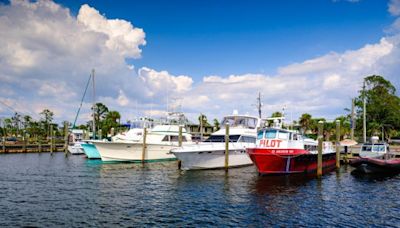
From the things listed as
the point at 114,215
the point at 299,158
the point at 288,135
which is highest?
the point at 288,135

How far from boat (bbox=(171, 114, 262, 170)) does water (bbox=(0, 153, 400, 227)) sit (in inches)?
92.9

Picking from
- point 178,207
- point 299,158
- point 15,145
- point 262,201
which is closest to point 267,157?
point 299,158

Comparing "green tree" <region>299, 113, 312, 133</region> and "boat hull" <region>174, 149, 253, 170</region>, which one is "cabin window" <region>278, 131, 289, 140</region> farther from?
"green tree" <region>299, 113, 312, 133</region>

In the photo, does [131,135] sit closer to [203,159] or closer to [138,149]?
[138,149]

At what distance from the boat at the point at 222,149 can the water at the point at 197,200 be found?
2361 millimetres

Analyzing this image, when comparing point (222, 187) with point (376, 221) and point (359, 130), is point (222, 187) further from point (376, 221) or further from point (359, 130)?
point (359, 130)

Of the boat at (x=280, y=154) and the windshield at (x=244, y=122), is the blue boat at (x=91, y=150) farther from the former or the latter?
the boat at (x=280, y=154)

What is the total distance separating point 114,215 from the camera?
47.0ft

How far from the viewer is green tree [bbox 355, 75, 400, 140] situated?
55653 mm

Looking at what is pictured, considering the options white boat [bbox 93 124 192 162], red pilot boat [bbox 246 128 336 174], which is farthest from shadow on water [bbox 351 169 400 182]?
white boat [bbox 93 124 192 162]

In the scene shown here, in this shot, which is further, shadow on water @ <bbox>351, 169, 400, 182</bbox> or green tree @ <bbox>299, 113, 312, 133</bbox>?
green tree @ <bbox>299, 113, 312, 133</bbox>

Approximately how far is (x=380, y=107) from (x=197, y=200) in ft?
167

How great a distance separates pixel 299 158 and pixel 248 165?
701 cm

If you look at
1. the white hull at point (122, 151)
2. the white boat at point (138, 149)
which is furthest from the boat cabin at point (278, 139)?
the white hull at point (122, 151)
